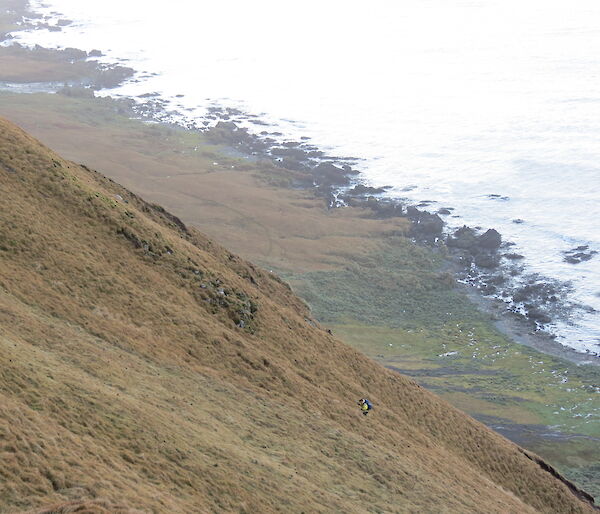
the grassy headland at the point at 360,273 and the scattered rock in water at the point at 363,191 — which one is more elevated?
the scattered rock in water at the point at 363,191

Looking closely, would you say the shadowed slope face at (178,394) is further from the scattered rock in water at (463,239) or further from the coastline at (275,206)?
the scattered rock in water at (463,239)

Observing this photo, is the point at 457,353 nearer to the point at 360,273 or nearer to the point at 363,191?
the point at 360,273

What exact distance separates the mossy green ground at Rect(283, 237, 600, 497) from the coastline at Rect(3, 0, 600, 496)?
119 cm

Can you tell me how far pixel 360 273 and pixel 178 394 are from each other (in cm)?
6807

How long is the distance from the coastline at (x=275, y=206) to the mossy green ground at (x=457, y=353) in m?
1.19

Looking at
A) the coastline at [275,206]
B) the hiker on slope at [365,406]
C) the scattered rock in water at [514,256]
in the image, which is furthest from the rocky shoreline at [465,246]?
the hiker on slope at [365,406]

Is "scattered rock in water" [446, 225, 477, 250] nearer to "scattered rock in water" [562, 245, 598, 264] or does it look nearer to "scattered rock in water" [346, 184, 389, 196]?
"scattered rock in water" [562, 245, 598, 264]

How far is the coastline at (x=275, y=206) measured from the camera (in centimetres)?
10175

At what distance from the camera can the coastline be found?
102 metres

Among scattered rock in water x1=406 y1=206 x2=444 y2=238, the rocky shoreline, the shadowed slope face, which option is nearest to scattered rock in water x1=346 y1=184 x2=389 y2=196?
the rocky shoreline

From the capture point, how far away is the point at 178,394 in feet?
110

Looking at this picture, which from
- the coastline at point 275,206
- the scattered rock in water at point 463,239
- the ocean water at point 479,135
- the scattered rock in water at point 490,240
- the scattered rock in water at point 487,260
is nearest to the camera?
the coastline at point 275,206

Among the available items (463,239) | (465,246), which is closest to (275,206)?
(463,239)

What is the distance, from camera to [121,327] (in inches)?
1453
